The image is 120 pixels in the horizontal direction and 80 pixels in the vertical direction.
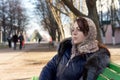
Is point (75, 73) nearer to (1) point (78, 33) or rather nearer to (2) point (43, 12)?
(1) point (78, 33)

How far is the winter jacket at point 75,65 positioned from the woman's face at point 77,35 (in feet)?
0.49

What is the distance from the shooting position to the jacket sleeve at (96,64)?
3506 mm

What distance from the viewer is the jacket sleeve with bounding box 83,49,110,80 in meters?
3.51

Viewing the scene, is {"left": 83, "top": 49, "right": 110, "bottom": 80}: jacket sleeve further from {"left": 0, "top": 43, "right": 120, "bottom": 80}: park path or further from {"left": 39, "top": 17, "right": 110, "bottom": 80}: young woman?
{"left": 0, "top": 43, "right": 120, "bottom": 80}: park path

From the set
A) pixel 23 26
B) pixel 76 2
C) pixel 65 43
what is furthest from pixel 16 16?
pixel 65 43

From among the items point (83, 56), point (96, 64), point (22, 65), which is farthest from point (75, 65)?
point (22, 65)

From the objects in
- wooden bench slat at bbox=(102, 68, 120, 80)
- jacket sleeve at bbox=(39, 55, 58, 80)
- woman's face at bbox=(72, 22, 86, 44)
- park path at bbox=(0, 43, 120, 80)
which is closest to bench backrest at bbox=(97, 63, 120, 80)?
wooden bench slat at bbox=(102, 68, 120, 80)

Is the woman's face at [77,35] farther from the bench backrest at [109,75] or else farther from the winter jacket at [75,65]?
the bench backrest at [109,75]

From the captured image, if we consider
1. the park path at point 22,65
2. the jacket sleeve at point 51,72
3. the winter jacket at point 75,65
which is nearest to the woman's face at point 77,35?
the winter jacket at point 75,65

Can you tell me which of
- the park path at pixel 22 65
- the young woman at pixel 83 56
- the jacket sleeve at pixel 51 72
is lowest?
the park path at pixel 22 65

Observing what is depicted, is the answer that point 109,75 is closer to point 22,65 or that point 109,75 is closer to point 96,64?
point 96,64

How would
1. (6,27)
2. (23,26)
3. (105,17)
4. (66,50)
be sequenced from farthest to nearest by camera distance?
(23,26) < (6,27) < (105,17) < (66,50)

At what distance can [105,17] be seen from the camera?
62625 mm

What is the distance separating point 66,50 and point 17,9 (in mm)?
67102
